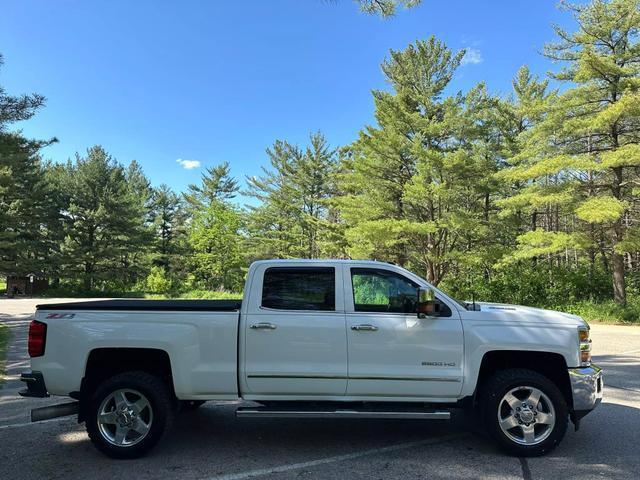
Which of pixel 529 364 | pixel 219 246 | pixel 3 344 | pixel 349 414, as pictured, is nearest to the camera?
pixel 349 414

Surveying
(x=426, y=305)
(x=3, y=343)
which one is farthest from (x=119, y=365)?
(x=3, y=343)

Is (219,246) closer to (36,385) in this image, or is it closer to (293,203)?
(293,203)

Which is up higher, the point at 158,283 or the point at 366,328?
the point at 158,283

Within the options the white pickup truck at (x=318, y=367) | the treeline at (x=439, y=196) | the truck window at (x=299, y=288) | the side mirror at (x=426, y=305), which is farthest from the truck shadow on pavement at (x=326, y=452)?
the treeline at (x=439, y=196)

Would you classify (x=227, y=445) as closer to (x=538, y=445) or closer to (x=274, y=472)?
(x=274, y=472)

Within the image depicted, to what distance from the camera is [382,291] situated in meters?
4.91

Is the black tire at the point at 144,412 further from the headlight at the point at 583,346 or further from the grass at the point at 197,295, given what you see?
the grass at the point at 197,295

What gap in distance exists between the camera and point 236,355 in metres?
4.59

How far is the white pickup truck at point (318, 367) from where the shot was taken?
454 cm

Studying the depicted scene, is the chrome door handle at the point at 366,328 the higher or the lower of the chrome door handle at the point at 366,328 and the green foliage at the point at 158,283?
the lower

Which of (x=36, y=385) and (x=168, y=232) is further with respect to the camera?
(x=168, y=232)

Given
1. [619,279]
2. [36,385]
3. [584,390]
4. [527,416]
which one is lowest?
[527,416]

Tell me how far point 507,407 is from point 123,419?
3.75 metres

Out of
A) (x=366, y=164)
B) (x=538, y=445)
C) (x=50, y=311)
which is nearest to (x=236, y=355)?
(x=50, y=311)
